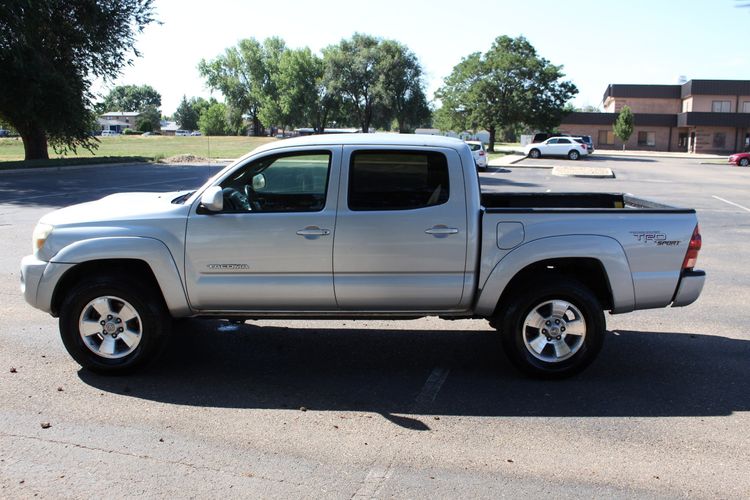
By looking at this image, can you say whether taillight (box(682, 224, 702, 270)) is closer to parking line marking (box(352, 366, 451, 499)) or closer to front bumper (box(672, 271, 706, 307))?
front bumper (box(672, 271, 706, 307))

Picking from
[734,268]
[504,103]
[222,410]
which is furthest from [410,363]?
[504,103]

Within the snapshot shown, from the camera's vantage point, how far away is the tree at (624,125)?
71.1 metres

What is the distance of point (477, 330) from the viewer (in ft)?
22.4

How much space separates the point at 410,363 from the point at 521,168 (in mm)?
33313

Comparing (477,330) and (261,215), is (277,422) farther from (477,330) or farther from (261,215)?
(477,330)

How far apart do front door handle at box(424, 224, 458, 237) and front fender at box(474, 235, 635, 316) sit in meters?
0.44

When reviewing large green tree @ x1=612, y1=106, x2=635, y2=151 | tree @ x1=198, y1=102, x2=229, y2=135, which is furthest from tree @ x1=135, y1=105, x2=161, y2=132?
large green tree @ x1=612, y1=106, x2=635, y2=151

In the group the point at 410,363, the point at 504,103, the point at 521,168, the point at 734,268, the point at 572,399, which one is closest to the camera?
the point at 572,399

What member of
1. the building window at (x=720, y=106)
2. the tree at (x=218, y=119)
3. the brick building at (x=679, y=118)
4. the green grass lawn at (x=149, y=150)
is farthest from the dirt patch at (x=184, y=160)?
the tree at (x=218, y=119)

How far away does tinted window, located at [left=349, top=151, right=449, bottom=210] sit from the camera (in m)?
5.31

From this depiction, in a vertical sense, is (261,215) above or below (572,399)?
above

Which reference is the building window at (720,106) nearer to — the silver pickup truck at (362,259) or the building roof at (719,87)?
the building roof at (719,87)

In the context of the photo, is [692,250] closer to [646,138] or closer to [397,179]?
[397,179]

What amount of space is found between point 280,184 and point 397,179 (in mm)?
1029
